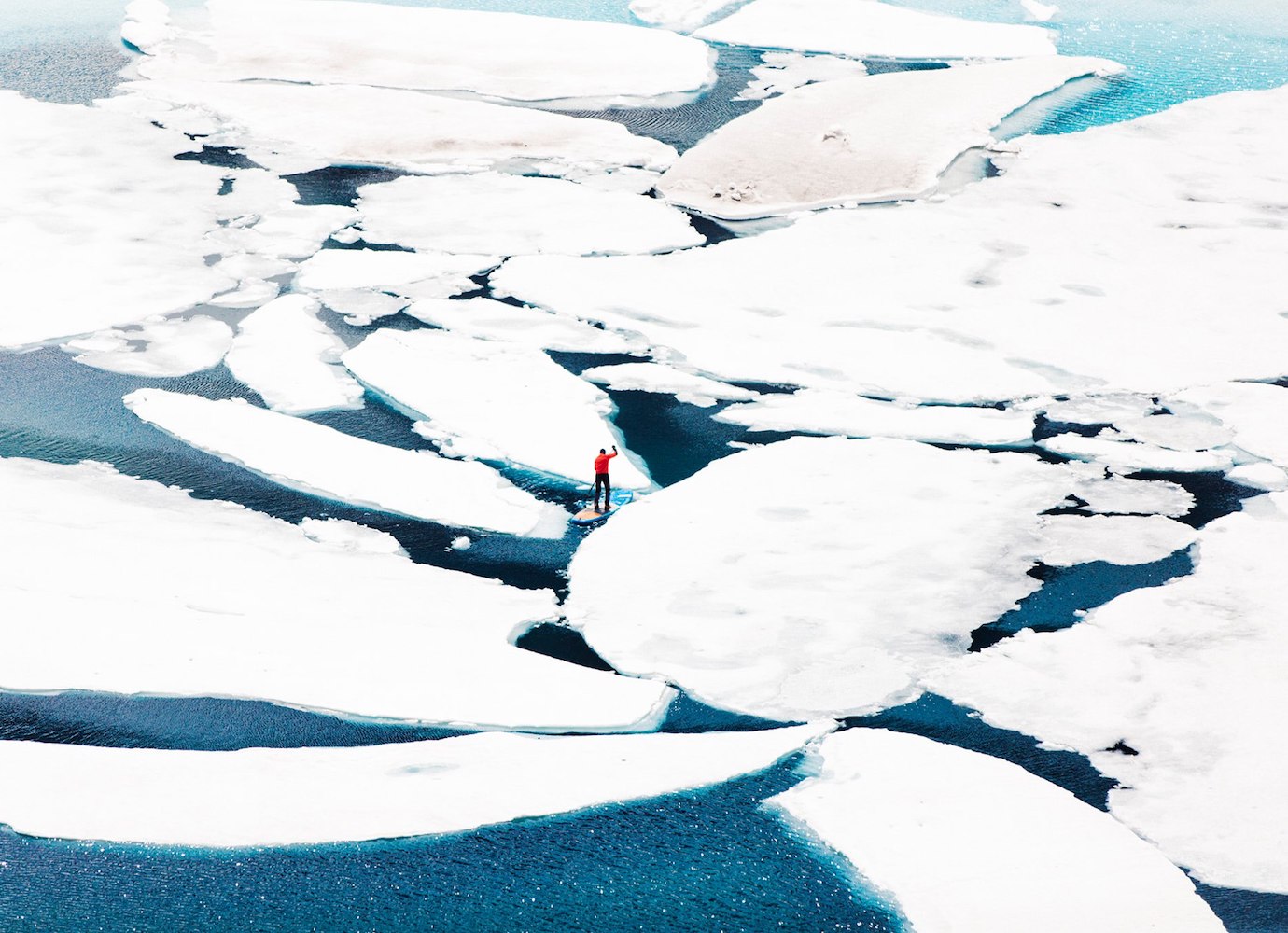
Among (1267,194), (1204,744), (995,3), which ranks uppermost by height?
(995,3)

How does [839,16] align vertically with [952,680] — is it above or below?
above

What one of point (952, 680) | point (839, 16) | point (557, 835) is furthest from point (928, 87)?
point (557, 835)

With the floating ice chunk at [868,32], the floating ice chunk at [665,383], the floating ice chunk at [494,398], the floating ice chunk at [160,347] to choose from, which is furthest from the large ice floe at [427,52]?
the floating ice chunk at [665,383]

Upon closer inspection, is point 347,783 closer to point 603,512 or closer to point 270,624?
point 270,624

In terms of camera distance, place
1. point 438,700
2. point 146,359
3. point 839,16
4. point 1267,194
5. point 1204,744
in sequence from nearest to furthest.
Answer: point 1204,744 < point 438,700 < point 146,359 < point 1267,194 < point 839,16

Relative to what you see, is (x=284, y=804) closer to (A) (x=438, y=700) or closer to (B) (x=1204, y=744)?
(A) (x=438, y=700)

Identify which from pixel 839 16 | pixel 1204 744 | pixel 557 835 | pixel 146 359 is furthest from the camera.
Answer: pixel 839 16
